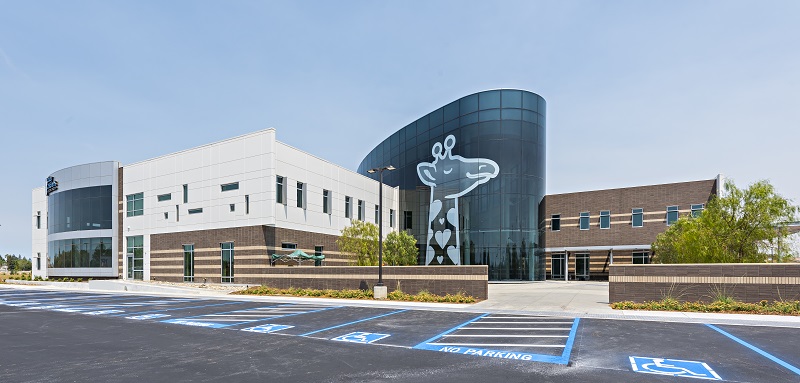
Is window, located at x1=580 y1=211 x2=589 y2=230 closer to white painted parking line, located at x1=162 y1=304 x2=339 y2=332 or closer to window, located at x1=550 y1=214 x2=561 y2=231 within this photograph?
window, located at x1=550 y1=214 x2=561 y2=231

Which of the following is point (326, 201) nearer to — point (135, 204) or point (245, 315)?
point (135, 204)

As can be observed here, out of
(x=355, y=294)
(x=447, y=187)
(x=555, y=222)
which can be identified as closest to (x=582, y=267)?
(x=555, y=222)

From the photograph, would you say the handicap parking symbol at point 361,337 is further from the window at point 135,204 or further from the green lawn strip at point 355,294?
the window at point 135,204

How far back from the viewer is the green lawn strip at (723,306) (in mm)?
16625

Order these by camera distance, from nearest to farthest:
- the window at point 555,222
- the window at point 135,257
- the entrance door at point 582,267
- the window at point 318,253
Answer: the window at point 318,253, the window at point 135,257, the entrance door at point 582,267, the window at point 555,222

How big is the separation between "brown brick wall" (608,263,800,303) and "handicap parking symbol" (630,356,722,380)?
11.3 m

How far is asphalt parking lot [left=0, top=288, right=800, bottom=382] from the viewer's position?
846 cm

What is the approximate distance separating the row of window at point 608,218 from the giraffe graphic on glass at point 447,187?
1399 cm

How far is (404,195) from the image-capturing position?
45750mm

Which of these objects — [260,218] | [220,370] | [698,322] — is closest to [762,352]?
[698,322]

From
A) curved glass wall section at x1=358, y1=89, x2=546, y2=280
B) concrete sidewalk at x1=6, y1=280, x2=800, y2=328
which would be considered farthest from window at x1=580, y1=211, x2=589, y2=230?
concrete sidewalk at x1=6, y1=280, x2=800, y2=328

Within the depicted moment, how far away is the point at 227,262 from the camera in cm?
3322

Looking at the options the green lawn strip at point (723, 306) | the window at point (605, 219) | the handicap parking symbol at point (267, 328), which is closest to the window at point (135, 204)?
the handicap parking symbol at point (267, 328)

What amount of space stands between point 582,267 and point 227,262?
34239mm
